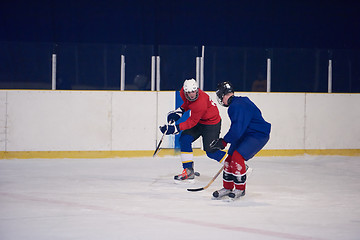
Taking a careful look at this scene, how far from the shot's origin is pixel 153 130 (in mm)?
8445

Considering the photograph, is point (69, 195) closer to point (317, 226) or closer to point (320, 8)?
point (317, 226)

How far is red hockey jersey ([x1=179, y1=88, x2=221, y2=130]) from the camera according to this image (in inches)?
240

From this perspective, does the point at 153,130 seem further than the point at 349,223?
Yes

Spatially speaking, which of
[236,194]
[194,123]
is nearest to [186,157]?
[194,123]

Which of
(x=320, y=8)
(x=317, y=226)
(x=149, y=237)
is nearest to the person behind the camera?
(x=149, y=237)

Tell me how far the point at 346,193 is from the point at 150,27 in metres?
8.95

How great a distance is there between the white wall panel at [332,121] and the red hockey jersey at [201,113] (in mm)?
2811

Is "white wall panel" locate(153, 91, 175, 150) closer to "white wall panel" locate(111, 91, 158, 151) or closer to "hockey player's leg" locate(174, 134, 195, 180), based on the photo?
"white wall panel" locate(111, 91, 158, 151)

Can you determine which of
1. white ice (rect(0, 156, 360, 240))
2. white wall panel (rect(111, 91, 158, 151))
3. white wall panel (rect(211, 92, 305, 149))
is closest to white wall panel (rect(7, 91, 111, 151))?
white wall panel (rect(111, 91, 158, 151))

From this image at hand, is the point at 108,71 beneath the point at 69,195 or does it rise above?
above

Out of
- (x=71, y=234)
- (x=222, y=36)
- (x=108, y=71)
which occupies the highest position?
(x=222, y=36)

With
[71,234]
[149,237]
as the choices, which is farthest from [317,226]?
[71,234]

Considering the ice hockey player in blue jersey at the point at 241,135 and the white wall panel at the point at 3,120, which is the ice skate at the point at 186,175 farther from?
the white wall panel at the point at 3,120

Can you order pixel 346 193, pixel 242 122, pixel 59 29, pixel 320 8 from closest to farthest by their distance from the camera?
pixel 242 122 < pixel 346 193 < pixel 59 29 < pixel 320 8
